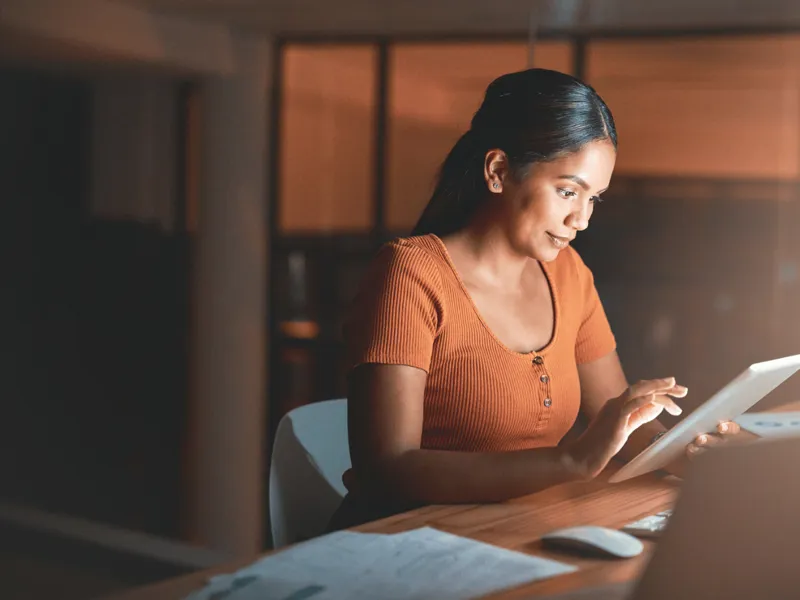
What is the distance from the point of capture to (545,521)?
1.35 meters

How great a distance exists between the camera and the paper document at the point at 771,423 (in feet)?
6.19

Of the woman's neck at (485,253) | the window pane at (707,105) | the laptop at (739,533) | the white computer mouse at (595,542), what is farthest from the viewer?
the window pane at (707,105)

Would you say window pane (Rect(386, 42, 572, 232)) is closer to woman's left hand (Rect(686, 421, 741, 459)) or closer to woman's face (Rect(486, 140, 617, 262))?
woman's face (Rect(486, 140, 617, 262))

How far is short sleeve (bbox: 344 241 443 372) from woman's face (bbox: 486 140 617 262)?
7.0 inches

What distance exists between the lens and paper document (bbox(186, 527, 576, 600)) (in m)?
1.02

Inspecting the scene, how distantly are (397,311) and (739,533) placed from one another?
0.85 metres

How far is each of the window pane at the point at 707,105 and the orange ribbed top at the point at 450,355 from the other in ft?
7.80

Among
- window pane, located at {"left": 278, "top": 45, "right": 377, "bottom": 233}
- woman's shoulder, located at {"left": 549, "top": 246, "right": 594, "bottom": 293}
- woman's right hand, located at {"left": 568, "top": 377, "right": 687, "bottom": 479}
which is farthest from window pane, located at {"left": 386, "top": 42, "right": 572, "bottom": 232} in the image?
woman's right hand, located at {"left": 568, "top": 377, "right": 687, "bottom": 479}

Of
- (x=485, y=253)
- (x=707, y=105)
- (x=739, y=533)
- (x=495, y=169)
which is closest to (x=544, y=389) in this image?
(x=485, y=253)

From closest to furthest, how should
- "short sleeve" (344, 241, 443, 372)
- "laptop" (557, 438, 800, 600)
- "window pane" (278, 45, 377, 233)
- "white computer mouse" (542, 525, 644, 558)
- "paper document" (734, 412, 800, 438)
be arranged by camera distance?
"laptop" (557, 438, 800, 600) → "white computer mouse" (542, 525, 644, 558) → "short sleeve" (344, 241, 443, 372) → "paper document" (734, 412, 800, 438) → "window pane" (278, 45, 377, 233)

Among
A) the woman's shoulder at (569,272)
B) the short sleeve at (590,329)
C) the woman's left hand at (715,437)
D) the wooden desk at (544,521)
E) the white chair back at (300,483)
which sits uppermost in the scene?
the woman's shoulder at (569,272)

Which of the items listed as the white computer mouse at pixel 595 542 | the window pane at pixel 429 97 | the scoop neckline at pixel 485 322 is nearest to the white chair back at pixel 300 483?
the scoop neckline at pixel 485 322

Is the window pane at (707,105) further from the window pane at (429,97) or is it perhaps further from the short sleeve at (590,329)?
the short sleeve at (590,329)

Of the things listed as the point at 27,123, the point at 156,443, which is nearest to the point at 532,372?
the point at 156,443
